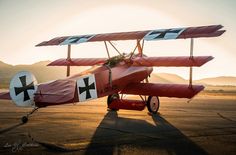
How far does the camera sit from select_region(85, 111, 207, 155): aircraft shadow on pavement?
23.1 feet

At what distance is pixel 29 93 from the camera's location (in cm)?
1002

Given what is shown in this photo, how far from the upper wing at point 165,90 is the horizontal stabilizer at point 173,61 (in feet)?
3.15

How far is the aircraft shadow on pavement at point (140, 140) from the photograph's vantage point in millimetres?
7051

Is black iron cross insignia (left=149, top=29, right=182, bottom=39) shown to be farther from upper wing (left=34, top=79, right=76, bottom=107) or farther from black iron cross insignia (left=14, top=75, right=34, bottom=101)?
black iron cross insignia (left=14, top=75, right=34, bottom=101)

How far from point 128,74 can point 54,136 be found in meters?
6.96

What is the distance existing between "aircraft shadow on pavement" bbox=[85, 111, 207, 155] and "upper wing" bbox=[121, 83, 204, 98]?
290 cm

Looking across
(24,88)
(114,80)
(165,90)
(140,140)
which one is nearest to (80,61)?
(114,80)

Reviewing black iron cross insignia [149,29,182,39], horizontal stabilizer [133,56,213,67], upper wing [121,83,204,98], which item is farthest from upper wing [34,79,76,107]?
horizontal stabilizer [133,56,213,67]

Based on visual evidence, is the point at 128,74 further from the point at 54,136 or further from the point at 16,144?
the point at 16,144

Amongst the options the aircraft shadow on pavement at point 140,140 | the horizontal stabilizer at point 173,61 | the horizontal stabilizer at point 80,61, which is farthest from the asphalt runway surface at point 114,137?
the horizontal stabilizer at point 80,61

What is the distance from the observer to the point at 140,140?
8.14 metres

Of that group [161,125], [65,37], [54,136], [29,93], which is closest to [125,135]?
[54,136]

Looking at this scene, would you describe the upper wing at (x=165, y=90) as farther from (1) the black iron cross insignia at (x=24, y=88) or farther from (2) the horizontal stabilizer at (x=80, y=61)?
(1) the black iron cross insignia at (x=24, y=88)

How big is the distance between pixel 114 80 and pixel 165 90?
2257 millimetres
